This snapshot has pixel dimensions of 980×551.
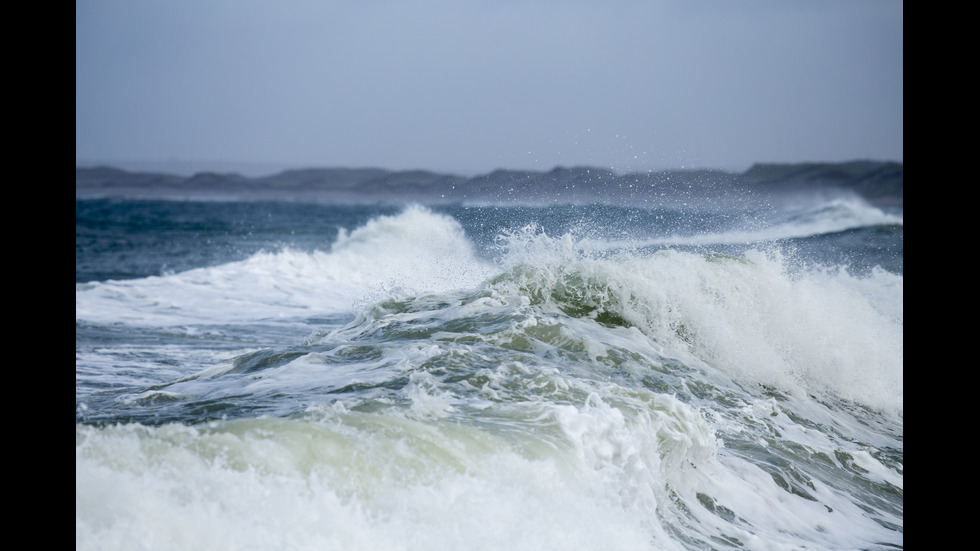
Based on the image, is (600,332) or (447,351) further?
(600,332)

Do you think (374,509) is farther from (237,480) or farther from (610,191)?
(610,191)

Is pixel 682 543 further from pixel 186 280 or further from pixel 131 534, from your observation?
pixel 186 280

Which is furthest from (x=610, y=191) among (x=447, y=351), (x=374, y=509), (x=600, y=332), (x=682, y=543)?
(x=374, y=509)

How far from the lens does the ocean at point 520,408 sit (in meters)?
2.24

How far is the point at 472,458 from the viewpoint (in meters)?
2.59

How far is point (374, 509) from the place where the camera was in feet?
7.32

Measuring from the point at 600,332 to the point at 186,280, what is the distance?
7611mm

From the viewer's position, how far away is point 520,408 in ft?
10.4

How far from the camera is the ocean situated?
224 cm

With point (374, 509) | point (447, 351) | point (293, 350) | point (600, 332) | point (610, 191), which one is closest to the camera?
point (374, 509)
